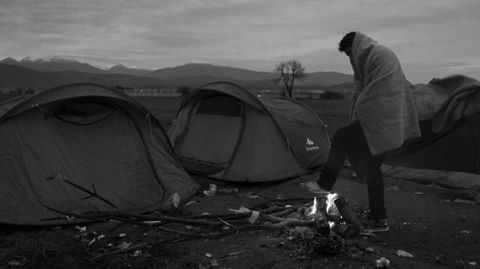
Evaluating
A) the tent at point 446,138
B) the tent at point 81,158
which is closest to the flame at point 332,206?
the tent at point 446,138

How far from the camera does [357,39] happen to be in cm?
571

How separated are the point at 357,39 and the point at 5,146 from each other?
4.65m

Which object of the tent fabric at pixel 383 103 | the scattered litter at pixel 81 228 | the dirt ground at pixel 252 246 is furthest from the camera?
the scattered litter at pixel 81 228

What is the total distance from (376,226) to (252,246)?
1564mm

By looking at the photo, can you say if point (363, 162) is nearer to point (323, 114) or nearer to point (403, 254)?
point (403, 254)

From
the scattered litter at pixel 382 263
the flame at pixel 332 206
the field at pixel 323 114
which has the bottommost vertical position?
the field at pixel 323 114

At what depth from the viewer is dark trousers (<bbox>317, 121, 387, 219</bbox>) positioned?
5512 millimetres

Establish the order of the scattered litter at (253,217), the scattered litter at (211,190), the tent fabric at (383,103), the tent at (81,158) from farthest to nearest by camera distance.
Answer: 1. the scattered litter at (211,190)
2. the tent at (81,158)
3. the tent fabric at (383,103)
4. the scattered litter at (253,217)

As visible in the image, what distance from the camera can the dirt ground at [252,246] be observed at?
4508 millimetres

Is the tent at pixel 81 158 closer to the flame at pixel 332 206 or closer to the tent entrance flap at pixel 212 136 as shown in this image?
the tent entrance flap at pixel 212 136

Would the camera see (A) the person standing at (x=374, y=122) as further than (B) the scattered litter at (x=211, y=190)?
No

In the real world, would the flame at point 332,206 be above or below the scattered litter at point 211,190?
above

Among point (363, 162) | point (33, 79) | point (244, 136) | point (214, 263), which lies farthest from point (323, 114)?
point (33, 79)

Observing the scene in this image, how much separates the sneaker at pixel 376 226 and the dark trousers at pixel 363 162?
2.5 inches
